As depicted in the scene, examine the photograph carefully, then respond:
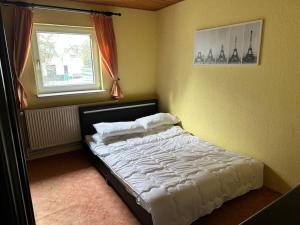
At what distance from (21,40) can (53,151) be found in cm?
170

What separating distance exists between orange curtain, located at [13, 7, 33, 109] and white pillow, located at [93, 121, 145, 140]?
1.11 m

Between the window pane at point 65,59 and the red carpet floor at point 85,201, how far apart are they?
1354mm

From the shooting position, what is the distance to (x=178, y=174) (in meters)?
2.12

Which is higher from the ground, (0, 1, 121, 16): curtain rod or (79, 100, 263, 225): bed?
(0, 1, 121, 16): curtain rod

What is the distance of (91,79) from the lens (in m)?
3.65

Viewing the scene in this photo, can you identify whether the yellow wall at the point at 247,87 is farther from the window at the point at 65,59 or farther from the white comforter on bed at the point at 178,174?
the window at the point at 65,59

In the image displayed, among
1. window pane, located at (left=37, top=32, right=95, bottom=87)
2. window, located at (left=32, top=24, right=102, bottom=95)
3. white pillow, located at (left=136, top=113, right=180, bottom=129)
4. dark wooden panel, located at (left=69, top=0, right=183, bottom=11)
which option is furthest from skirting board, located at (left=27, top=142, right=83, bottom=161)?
dark wooden panel, located at (left=69, top=0, right=183, bottom=11)

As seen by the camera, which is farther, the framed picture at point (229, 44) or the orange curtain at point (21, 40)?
the orange curtain at point (21, 40)

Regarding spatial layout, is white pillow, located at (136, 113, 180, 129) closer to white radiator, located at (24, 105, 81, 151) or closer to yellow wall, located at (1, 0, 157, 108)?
yellow wall, located at (1, 0, 157, 108)

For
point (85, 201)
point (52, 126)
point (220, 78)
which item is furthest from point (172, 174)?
point (52, 126)

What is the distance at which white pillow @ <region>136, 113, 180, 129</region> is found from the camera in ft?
11.2

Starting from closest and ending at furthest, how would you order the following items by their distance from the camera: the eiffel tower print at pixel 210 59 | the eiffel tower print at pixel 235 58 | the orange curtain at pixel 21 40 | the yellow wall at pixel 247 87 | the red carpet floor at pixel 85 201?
the red carpet floor at pixel 85 201, the yellow wall at pixel 247 87, the eiffel tower print at pixel 235 58, the orange curtain at pixel 21 40, the eiffel tower print at pixel 210 59

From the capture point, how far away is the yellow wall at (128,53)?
310 cm

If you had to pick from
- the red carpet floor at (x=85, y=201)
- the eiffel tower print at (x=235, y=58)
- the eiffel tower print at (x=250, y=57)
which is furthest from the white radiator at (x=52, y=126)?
the eiffel tower print at (x=250, y=57)
